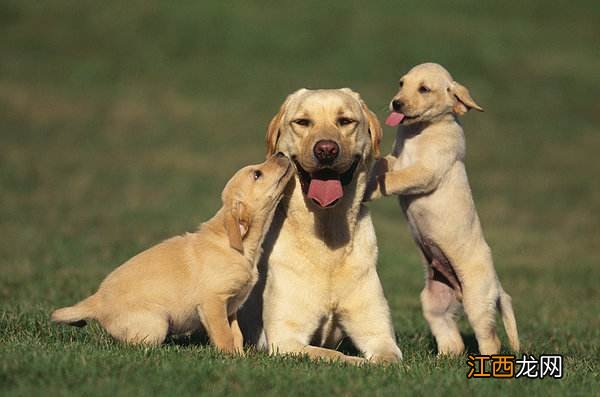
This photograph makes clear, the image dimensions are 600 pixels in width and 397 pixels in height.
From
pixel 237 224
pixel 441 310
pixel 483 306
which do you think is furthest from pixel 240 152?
pixel 237 224

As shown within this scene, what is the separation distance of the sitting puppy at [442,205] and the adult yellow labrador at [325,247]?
418 millimetres

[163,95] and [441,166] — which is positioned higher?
[441,166]

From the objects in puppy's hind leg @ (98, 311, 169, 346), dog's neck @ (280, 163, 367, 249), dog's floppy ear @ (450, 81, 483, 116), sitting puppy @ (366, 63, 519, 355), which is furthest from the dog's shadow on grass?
dog's floppy ear @ (450, 81, 483, 116)

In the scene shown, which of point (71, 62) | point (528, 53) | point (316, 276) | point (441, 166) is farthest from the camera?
point (528, 53)

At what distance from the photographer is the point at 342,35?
1298 inches

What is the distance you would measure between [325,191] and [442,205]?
4.07ft

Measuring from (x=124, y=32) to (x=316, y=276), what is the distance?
2669 cm

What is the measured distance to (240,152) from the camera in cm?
2297

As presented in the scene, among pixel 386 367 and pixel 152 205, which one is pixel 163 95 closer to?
pixel 152 205

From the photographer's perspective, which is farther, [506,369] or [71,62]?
[71,62]

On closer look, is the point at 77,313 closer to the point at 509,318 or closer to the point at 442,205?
the point at 442,205

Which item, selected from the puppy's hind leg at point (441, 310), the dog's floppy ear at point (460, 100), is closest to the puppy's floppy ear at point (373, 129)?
the dog's floppy ear at point (460, 100)

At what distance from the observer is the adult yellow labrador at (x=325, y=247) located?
22.1 ft

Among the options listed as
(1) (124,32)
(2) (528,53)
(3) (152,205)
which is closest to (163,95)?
(1) (124,32)
